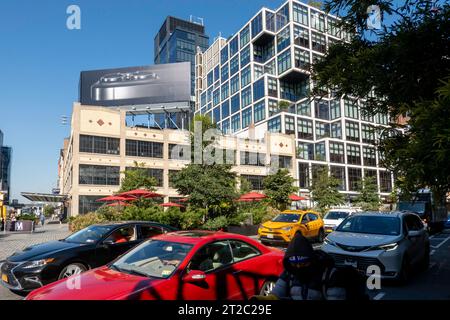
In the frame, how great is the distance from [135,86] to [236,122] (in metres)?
26.1

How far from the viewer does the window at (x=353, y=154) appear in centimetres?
6491

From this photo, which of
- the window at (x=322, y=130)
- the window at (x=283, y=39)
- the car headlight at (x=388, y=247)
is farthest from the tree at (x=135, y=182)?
the window at (x=283, y=39)

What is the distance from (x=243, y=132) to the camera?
235 ft

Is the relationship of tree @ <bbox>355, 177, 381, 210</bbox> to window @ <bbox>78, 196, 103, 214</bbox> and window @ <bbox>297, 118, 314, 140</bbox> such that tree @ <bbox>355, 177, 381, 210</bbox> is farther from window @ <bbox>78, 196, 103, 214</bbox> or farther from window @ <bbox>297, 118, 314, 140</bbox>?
window @ <bbox>78, 196, 103, 214</bbox>

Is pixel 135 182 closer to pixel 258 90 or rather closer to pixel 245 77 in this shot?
pixel 258 90

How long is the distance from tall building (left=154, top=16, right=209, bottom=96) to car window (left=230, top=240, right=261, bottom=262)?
136 metres

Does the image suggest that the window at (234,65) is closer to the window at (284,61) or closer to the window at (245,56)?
the window at (245,56)

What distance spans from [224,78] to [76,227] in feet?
219

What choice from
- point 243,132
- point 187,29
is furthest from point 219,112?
point 187,29

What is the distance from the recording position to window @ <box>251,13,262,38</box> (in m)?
70.4

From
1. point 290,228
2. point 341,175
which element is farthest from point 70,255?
point 341,175

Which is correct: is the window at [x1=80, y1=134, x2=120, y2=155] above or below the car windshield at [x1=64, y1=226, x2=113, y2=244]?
above

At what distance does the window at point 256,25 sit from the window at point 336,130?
77.0 ft

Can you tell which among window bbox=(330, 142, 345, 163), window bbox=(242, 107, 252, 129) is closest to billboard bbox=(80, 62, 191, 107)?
window bbox=(242, 107, 252, 129)
